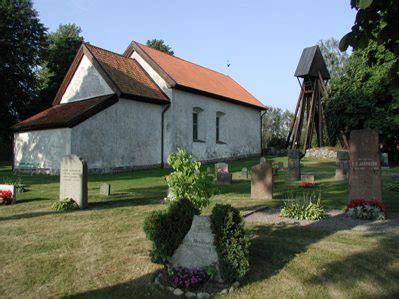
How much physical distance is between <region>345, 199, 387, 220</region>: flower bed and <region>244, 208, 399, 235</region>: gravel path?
0.16 metres

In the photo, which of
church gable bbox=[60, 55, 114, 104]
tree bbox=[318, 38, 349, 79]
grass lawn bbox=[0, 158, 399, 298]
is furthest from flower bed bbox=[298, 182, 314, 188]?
tree bbox=[318, 38, 349, 79]

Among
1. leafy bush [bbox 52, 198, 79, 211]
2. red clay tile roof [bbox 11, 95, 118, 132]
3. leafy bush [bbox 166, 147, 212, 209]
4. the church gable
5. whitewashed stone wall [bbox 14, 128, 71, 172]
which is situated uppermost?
the church gable

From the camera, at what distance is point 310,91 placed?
36.6 metres

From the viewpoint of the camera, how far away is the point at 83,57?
958 inches

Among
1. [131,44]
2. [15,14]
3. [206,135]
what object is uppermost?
[15,14]

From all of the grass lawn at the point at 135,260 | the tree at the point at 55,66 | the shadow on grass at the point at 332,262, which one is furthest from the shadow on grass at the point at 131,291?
the tree at the point at 55,66

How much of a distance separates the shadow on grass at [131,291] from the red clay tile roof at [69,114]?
624 inches

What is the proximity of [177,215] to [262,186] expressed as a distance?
703 cm

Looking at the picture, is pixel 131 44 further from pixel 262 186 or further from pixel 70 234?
pixel 70 234

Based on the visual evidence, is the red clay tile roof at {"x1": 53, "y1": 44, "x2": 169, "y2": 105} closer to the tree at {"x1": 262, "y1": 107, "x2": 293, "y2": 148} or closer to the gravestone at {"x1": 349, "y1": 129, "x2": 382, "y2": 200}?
the gravestone at {"x1": 349, "y1": 129, "x2": 382, "y2": 200}

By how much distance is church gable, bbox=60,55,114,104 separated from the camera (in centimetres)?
2305

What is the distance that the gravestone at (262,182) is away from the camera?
11859 millimetres

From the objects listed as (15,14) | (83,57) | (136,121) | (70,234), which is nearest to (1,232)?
(70,234)

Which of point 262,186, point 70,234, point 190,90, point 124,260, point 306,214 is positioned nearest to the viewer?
point 124,260
